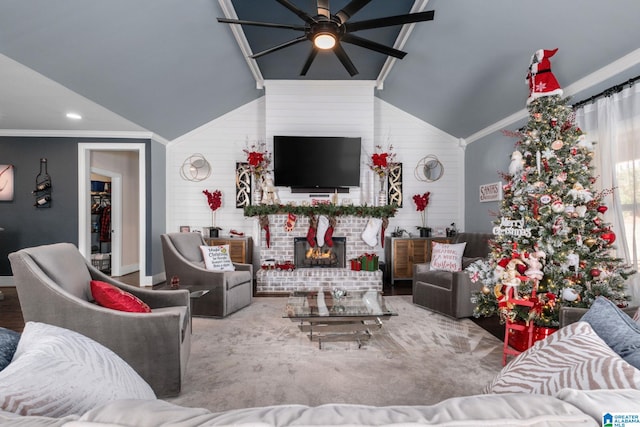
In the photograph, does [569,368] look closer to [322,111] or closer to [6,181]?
[322,111]

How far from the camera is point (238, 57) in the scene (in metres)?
4.46

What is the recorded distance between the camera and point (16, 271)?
6.17 ft

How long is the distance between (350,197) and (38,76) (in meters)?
4.16

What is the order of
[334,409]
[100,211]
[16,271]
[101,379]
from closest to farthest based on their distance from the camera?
[334,409] → [101,379] → [16,271] → [100,211]

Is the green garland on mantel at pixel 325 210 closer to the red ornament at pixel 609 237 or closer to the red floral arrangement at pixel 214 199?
the red floral arrangement at pixel 214 199

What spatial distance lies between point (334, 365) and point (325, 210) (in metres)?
2.97

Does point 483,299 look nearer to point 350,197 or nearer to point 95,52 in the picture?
point 350,197

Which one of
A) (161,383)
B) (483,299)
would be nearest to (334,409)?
(161,383)

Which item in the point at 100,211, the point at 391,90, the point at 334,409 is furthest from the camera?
the point at 100,211

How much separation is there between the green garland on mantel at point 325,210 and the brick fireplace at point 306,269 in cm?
15

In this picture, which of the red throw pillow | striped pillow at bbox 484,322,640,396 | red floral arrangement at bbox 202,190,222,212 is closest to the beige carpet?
the red throw pillow

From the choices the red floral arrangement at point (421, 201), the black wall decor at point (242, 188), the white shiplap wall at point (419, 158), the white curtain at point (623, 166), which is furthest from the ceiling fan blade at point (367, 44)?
the black wall decor at point (242, 188)

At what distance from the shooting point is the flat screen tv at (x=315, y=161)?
5.30m

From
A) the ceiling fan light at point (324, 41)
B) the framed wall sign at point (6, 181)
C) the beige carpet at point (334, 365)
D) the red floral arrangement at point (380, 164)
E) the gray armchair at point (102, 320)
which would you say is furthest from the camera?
the red floral arrangement at point (380, 164)
